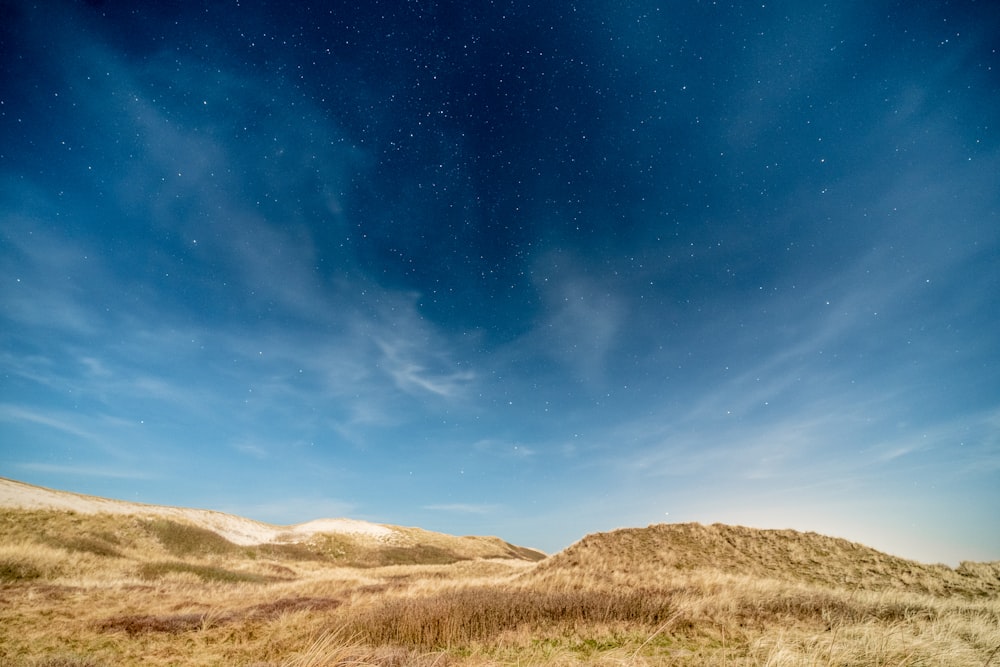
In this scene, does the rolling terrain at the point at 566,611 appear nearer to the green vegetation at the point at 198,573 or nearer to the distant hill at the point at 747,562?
the distant hill at the point at 747,562

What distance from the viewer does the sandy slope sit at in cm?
3191

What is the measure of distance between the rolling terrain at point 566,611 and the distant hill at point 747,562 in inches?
2.7

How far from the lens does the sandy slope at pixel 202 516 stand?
105ft

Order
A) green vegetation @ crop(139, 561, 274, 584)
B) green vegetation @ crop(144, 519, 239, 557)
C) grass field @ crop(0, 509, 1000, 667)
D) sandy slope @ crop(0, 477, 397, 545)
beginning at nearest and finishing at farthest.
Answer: grass field @ crop(0, 509, 1000, 667) < green vegetation @ crop(139, 561, 274, 584) < sandy slope @ crop(0, 477, 397, 545) < green vegetation @ crop(144, 519, 239, 557)

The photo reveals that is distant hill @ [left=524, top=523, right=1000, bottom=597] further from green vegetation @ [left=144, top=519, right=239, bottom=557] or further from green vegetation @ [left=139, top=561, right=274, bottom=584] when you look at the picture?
green vegetation @ [left=144, top=519, right=239, bottom=557]

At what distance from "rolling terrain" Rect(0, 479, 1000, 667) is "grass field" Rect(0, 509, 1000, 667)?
5 centimetres

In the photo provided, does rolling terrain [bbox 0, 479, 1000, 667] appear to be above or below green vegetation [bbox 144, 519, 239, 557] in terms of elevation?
below

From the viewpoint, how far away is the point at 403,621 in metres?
8.23

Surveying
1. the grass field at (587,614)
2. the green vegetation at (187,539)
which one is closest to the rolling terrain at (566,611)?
the grass field at (587,614)

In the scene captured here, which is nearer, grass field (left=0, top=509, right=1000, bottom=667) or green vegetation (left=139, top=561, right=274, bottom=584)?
grass field (left=0, top=509, right=1000, bottom=667)

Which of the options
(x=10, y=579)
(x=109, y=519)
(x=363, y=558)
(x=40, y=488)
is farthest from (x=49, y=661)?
(x=363, y=558)

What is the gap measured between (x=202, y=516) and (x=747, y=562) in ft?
176

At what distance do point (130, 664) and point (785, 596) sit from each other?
12734 millimetres

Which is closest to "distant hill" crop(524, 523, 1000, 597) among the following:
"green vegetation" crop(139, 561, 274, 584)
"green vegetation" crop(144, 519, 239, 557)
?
"green vegetation" crop(139, 561, 274, 584)
